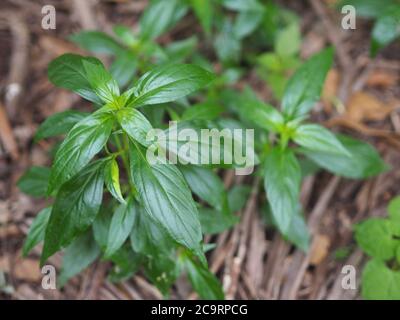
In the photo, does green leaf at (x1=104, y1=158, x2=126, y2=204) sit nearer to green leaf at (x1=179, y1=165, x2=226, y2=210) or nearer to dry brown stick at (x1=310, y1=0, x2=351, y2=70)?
green leaf at (x1=179, y1=165, x2=226, y2=210)

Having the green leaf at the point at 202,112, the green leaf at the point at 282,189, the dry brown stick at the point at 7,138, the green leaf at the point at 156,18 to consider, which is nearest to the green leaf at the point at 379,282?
the green leaf at the point at 282,189

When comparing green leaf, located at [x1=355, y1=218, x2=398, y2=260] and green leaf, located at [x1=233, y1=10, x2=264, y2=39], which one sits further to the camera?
green leaf, located at [x1=233, y1=10, x2=264, y2=39]

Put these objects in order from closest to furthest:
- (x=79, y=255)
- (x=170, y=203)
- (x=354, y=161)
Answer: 1. (x=170, y=203)
2. (x=79, y=255)
3. (x=354, y=161)

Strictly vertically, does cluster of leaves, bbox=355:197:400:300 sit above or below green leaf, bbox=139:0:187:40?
below

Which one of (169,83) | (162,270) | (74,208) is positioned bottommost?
(162,270)

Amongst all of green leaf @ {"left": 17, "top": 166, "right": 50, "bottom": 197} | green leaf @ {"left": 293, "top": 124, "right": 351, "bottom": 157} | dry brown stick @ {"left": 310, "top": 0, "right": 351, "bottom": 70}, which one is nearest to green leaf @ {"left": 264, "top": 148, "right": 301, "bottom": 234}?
green leaf @ {"left": 293, "top": 124, "right": 351, "bottom": 157}

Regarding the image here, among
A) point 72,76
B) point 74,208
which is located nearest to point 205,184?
point 74,208

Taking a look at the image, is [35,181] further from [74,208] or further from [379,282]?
[379,282]
